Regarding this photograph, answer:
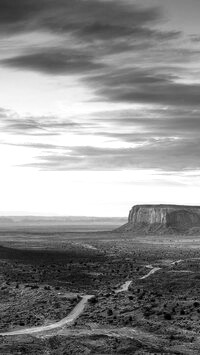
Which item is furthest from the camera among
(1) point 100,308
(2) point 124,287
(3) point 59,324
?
(2) point 124,287

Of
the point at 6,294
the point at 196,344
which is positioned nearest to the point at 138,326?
the point at 196,344

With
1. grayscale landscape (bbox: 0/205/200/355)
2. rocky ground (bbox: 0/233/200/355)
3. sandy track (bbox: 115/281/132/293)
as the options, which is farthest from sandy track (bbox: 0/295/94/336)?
sandy track (bbox: 115/281/132/293)

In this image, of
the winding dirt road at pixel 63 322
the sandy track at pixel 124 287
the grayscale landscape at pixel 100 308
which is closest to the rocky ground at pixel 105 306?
the grayscale landscape at pixel 100 308

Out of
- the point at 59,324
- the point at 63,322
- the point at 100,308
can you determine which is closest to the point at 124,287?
the point at 100,308

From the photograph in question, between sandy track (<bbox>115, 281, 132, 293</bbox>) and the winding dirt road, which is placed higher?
sandy track (<bbox>115, 281, 132, 293</bbox>)

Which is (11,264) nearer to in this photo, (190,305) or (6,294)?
(6,294)

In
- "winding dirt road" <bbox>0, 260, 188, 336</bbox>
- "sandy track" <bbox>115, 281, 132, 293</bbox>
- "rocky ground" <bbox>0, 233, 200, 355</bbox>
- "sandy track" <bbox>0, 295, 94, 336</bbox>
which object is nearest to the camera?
"rocky ground" <bbox>0, 233, 200, 355</bbox>

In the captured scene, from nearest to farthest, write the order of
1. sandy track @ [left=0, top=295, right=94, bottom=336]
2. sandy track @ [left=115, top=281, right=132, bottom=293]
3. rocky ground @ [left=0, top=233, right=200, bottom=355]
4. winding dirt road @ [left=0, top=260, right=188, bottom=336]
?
rocky ground @ [left=0, top=233, right=200, bottom=355] → sandy track @ [left=0, top=295, right=94, bottom=336] → winding dirt road @ [left=0, top=260, right=188, bottom=336] → sandy track @ [left=115, top=281, right=132, bottom=293]

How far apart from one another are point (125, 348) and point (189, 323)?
37.1 feet

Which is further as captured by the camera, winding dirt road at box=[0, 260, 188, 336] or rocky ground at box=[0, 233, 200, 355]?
winding dirt road at box=[0, 260, 188, 336]

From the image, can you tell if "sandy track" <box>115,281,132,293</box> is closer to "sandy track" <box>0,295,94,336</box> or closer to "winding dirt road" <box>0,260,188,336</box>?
"winding dirt road" <box>0,260,188,336</box>

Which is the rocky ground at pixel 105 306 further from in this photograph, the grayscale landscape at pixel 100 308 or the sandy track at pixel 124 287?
the sandy track at pixel 124 287

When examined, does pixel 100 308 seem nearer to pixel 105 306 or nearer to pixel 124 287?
pixel 105 306

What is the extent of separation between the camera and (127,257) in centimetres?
12156
